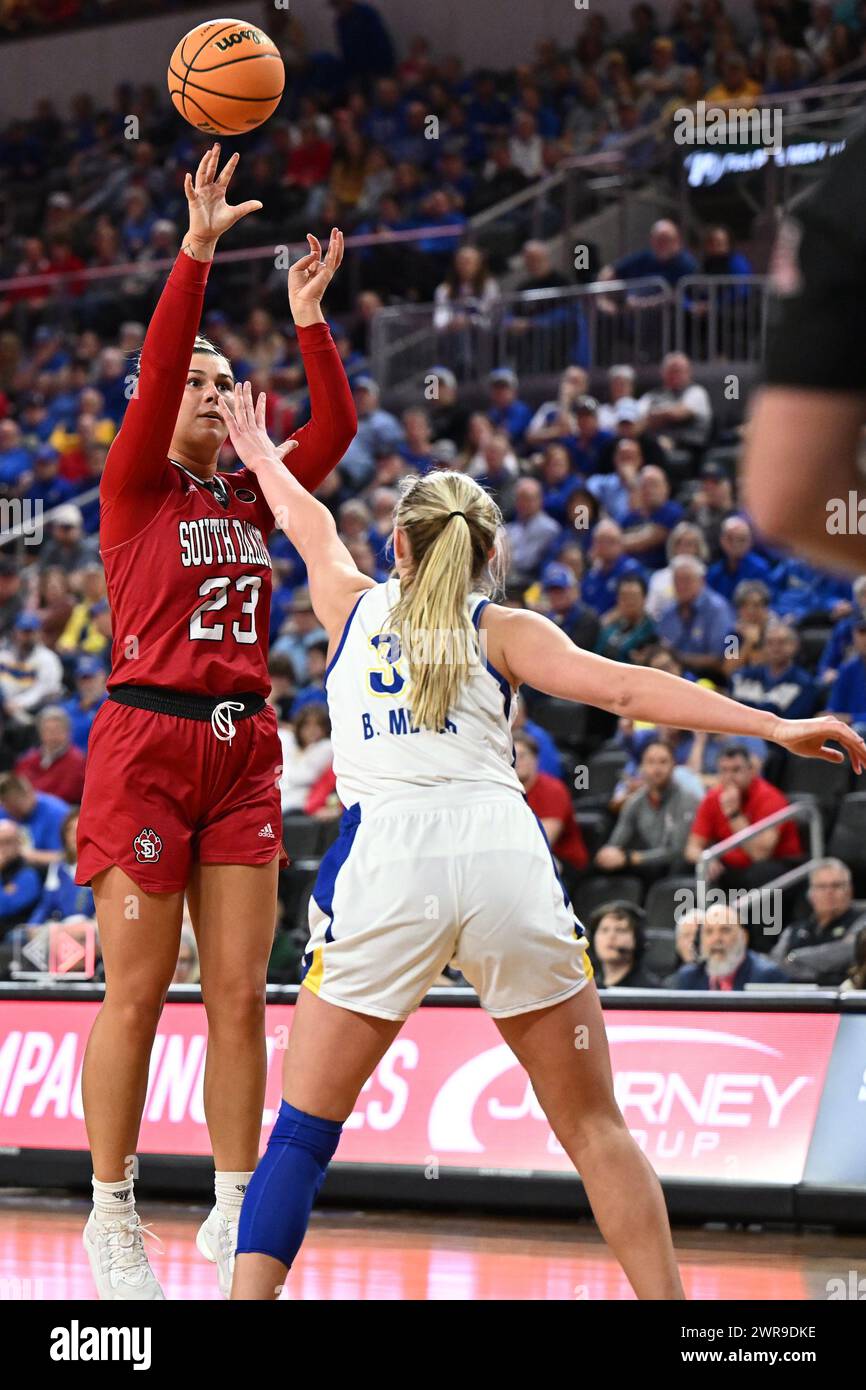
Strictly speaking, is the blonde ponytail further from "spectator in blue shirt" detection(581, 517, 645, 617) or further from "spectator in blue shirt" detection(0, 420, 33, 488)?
"spectator in blue shirt" detection(0, 420, 33, 488)

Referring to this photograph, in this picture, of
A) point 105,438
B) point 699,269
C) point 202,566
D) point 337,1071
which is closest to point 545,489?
point 699,269

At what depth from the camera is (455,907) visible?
3812mm

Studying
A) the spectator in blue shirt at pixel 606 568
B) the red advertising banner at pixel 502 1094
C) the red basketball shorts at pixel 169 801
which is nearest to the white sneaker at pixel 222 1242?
the red basketball shorts at pixel 169 801

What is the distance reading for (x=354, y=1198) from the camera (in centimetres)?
728

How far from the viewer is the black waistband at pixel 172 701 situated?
482cm

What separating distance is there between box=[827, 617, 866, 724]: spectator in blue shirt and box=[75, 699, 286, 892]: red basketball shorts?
5.05 m

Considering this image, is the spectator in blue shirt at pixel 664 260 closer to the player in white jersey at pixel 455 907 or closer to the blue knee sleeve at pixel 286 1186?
the player in white jersey at pixel 455 907

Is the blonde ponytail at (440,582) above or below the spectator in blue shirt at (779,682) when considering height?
above

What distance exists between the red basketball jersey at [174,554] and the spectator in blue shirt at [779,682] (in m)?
5.01

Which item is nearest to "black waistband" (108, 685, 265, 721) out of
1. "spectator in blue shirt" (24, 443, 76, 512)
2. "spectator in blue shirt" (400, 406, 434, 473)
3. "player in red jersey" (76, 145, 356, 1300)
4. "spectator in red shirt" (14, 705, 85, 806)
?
"player in red jersey" (76, 145, 356, 1300)

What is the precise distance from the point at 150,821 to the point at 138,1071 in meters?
0.64

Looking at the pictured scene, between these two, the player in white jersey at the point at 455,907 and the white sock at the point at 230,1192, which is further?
the white sock at the point at 230,1192

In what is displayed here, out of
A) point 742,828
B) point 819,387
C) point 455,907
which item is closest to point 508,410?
point 742,828

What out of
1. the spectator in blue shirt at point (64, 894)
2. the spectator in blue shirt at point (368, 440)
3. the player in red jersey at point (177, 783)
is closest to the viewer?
the player in red jersey at point (177, 783)
